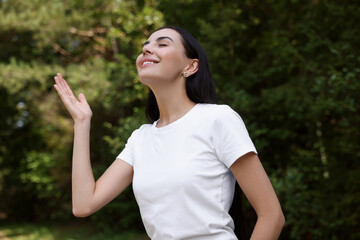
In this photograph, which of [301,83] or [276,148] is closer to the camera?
[301,83]

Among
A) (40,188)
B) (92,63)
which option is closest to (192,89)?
(92,63)

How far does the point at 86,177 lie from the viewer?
1.46 metres

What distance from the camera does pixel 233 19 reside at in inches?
238

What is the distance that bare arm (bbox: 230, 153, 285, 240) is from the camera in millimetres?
1290

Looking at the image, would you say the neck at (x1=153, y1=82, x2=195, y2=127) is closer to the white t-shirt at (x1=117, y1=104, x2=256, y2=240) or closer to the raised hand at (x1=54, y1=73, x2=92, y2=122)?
the white t-shirt at (x1=117, y1=104, x2=256, y2=240)

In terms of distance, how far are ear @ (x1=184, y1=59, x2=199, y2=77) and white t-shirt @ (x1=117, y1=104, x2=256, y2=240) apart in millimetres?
212

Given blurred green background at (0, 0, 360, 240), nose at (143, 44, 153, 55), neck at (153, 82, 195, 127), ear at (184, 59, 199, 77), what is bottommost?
blurred green background at (0, 0, 360, 240)

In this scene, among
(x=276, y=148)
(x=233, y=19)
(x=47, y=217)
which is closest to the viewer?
(x=233, y=19)

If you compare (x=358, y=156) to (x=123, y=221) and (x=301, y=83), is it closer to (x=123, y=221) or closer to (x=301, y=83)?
(x=301, y=83)

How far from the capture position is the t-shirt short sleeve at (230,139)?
4.17ft

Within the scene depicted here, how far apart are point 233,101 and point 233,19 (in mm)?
1403

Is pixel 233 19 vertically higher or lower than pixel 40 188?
higher

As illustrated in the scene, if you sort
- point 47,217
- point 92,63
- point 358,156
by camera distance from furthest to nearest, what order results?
point 47,217, point 92,63, point 358,156

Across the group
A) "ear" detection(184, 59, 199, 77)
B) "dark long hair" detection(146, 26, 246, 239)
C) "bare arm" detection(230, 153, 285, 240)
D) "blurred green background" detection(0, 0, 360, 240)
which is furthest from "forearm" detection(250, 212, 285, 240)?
"blurred green background" detection(0, 0, 360, 240)
